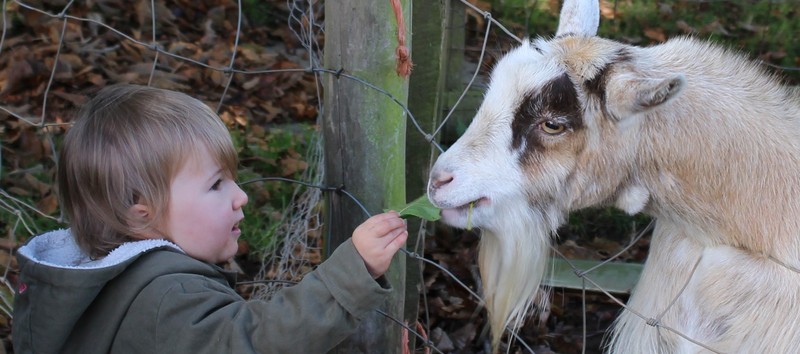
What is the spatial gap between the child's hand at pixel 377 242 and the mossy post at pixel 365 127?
418 millimetres

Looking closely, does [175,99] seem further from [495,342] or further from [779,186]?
[779,186]

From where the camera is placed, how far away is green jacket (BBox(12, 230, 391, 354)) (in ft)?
6.69

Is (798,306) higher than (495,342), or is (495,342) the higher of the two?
(798,306)

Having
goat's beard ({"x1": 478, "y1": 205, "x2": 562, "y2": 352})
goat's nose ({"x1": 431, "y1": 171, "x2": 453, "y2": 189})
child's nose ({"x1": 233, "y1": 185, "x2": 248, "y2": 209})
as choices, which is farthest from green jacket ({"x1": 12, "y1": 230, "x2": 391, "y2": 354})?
goat's beard ({"x1": 478, "y1": 205, "x2": 562, "y2": 352})

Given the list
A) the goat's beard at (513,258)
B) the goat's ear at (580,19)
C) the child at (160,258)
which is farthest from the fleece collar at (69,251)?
the goat's ear at (580,19)

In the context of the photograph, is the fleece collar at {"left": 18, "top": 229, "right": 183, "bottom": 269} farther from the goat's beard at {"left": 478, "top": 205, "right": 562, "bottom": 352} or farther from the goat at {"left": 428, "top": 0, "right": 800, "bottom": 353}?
the goat's beard at {"left": 478, "top": 205, "right": 562, "bottom": 352}

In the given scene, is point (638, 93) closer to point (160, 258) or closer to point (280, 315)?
point (280, 315)

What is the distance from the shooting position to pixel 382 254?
208 centimetres

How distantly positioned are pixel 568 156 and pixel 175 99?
3.46 feet

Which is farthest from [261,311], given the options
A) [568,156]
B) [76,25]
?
[76,25]

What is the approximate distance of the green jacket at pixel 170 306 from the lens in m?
2.04

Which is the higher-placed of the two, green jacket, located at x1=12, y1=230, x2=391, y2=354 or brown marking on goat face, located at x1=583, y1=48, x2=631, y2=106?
brown marking on goat face, located at x1=583, y1=48, x2=631, y2=106

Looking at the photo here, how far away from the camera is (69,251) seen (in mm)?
2406

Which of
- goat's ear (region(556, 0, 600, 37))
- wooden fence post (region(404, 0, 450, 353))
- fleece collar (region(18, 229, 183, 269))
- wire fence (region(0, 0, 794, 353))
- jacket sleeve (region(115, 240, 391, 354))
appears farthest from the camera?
wire fence (region(0, 0, 794, 353))
